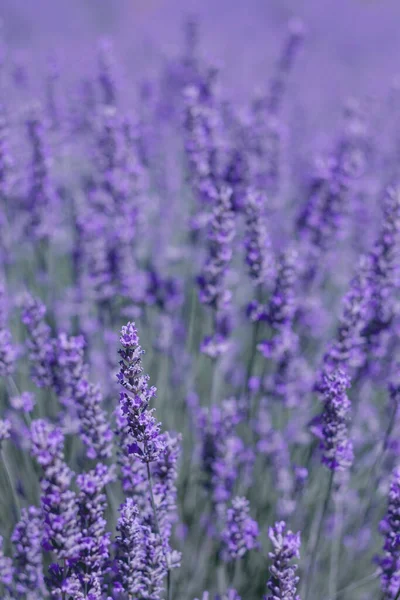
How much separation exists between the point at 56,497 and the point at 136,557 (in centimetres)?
34

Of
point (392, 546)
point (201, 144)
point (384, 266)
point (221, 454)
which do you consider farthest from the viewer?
point (201, 144)

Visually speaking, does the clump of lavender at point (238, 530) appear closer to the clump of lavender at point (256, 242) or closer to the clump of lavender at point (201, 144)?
the clump of lavender at point (256, 242)

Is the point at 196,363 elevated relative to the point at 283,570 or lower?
elevated

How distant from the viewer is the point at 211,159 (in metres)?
3.54

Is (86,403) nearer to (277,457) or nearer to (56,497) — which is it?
(56,497)

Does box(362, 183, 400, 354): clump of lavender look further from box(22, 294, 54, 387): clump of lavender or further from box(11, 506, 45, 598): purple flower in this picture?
box(11, 506, 45, 598): purple flower

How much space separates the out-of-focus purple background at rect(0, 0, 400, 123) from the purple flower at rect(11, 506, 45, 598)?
23.4ft

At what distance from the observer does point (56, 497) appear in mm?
1681

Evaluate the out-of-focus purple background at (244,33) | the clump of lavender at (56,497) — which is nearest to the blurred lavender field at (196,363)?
the clump of lavender at (56,497)

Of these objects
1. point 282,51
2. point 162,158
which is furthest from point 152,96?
point 282,51

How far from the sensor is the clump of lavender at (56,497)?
5.44 feet

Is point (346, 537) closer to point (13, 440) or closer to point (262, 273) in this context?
point (262, 273)

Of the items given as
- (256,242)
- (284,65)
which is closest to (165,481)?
(256,242)

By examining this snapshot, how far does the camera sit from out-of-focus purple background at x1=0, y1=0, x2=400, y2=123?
36.5ft
